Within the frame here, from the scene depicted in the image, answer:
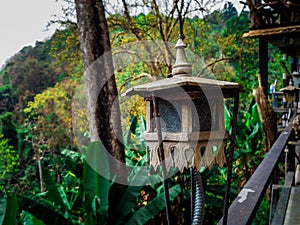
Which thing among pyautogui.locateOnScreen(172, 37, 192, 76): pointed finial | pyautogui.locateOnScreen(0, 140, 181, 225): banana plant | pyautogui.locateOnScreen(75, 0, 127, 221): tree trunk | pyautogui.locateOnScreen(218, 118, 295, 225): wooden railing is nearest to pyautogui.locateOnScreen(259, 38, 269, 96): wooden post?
pyautogui.locateOnScreen(75, 0, 127, 221): tree trunk

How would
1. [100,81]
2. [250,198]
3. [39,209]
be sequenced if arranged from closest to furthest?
[250,198] → [39,209] → [100,81]

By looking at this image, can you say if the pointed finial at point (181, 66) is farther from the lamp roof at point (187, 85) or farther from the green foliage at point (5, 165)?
the green foliage at point (5, 165)

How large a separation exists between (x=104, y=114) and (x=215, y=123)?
1883 millimetres

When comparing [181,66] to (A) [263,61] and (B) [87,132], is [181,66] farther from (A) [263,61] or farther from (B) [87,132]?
(B) [87,132]

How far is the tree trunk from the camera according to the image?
2.58 meters

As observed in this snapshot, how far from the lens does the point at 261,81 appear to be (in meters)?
3.83

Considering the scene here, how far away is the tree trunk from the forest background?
29 centimetres

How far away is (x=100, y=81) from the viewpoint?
104 inches

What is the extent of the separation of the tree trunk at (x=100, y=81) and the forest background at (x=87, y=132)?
294 mm

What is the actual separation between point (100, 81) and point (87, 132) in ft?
7.66

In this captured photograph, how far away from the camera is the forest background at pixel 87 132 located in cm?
197

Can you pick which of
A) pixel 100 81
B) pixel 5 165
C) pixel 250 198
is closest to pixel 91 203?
pixel 100 81

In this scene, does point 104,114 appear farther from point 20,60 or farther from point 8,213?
point 20,60

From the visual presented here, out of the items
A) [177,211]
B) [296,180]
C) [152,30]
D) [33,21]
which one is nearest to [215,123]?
[296,180]
